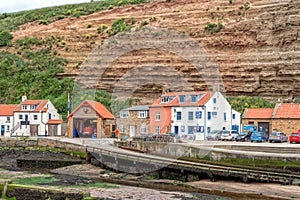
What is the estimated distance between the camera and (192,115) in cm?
4816

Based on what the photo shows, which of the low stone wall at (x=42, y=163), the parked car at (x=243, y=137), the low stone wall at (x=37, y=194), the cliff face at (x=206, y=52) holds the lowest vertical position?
the low stone wall at (x=37, y=194)

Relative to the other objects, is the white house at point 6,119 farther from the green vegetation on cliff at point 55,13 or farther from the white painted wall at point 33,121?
the green vegetation on cliff at point 55,13

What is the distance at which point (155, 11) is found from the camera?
9788cm

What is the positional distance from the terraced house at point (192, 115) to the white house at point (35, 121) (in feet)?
54.3

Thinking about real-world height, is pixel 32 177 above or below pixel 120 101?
below

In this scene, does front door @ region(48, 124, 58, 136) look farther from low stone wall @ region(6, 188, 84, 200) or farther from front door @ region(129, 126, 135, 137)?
low stone wall @ region(6, 188, 84, 200)

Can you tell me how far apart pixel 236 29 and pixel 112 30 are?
27.3 m

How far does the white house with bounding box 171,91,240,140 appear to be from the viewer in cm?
4766

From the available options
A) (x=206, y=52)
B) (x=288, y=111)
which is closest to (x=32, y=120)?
(x=206, y=52)

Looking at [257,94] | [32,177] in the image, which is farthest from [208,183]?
[257,94]

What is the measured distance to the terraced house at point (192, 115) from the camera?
47.8m

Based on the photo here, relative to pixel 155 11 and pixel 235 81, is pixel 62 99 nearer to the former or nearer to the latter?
pixel 235 81

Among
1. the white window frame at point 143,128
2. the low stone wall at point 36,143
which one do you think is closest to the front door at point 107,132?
the white window frame at point 143,128

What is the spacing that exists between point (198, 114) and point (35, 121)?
80.0 feet
